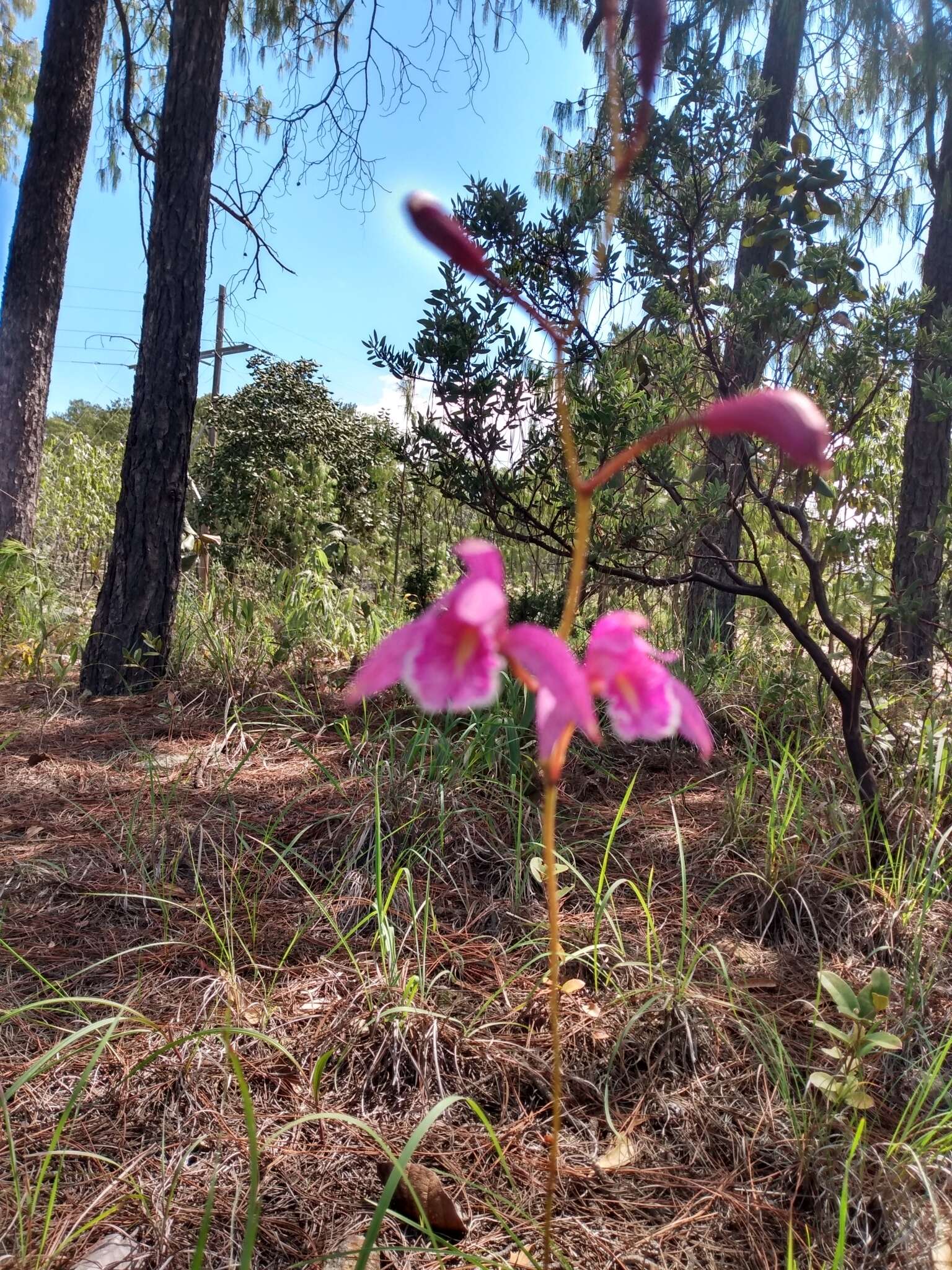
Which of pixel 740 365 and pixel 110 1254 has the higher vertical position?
pixel 740 365

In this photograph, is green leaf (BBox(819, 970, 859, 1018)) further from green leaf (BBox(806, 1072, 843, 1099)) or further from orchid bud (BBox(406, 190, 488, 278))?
orchid bud (BBox(406, 190, 488, 278))

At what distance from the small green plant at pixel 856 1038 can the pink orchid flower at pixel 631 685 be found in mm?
758

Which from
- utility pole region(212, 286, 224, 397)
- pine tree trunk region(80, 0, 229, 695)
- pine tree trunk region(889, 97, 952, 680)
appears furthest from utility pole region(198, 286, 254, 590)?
pine tree trunk region(889, 97, 952, 680)

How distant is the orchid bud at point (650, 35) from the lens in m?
0.53

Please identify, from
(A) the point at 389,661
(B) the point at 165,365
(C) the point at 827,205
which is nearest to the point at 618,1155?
(A) the point at 389,661

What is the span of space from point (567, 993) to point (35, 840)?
140 centimetres

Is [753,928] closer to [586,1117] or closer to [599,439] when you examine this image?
[586,1117]

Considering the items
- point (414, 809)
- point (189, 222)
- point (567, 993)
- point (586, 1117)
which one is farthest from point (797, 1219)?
point (189, 222)

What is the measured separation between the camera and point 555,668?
0.47m

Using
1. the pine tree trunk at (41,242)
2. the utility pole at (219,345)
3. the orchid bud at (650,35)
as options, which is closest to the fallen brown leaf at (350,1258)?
the orchid bud at (650,35)

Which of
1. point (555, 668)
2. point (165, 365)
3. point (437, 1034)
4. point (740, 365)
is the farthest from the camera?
point (165, 365)

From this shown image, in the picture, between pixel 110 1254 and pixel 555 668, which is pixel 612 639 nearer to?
pixel 555 668

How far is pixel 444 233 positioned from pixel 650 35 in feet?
0.63

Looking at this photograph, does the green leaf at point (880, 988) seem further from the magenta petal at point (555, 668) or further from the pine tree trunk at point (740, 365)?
the pine tree trunk at point (740, 365)
